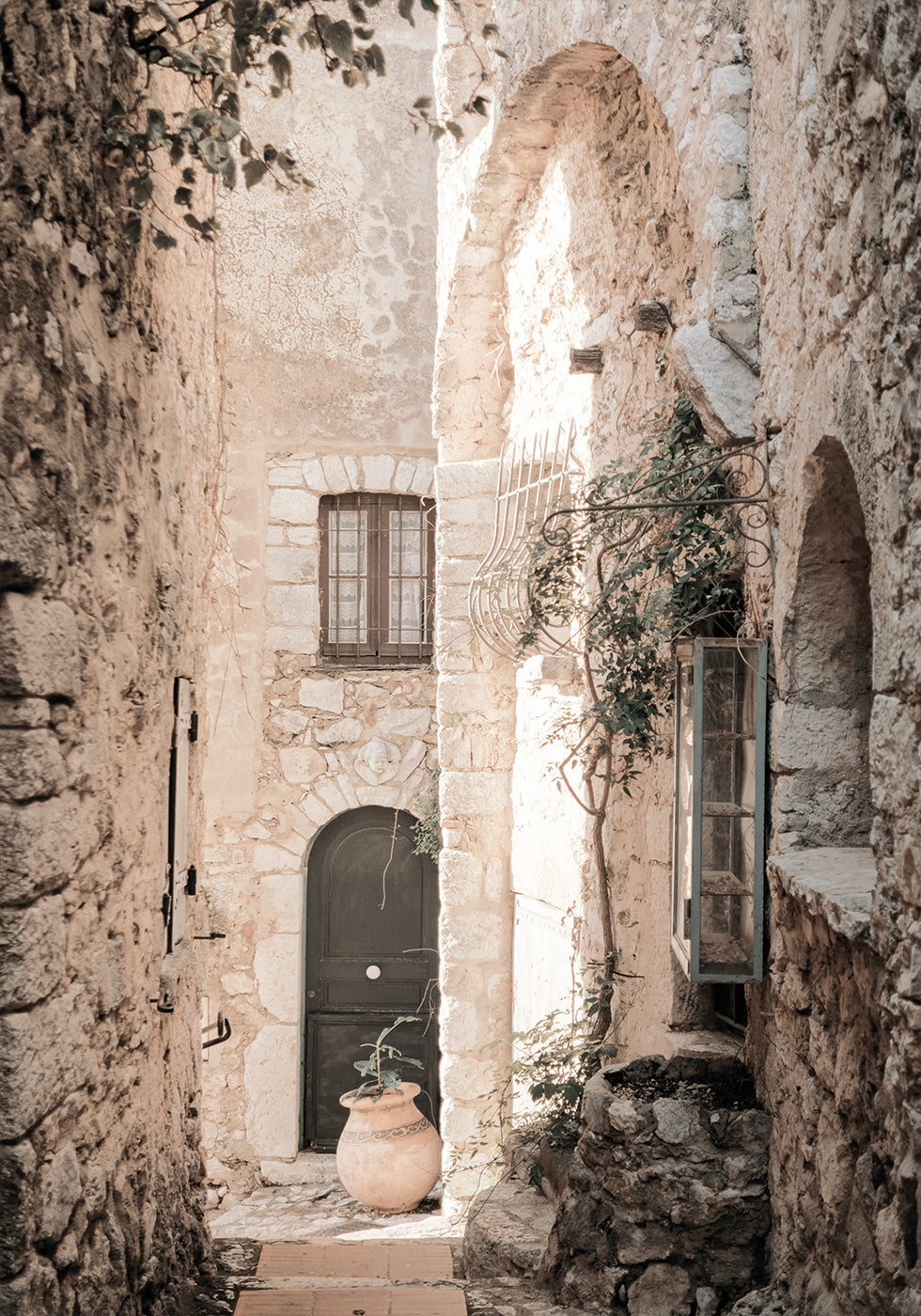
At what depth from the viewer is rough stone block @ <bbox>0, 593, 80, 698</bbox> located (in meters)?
A: 2.14

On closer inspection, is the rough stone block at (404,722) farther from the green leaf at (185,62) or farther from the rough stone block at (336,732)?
the green leaf at (185,62)

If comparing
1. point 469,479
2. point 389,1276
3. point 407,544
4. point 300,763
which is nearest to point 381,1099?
point 300,763

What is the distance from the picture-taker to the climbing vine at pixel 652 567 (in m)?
3.58

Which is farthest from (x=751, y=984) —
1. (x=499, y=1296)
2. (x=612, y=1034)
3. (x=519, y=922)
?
(x=519, y=922)

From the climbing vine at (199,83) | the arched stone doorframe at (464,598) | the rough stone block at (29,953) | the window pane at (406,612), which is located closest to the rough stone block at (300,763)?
the window pane at (406,612)

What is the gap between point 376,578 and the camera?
842 centimetres

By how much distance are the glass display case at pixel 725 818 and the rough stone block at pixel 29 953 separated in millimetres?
1713

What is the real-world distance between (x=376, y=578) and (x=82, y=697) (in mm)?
5942

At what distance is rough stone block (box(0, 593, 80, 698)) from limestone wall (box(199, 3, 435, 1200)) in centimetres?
567

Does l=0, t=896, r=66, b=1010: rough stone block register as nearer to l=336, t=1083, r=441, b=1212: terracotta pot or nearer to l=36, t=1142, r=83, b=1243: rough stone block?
l=36, t=1142, r=83, b=1243: rough stone block

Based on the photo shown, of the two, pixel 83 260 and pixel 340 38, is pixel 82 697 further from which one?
pixel 340 38

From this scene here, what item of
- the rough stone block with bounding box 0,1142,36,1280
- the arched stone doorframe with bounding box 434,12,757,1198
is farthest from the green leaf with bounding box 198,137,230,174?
the arched stone doorframe with bounding box 434,12,757,1198

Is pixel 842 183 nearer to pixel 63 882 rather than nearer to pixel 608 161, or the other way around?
pixel 63 882

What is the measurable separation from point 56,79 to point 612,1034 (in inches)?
157
